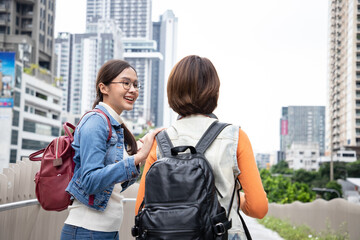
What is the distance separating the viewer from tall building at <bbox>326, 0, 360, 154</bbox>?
279 ft

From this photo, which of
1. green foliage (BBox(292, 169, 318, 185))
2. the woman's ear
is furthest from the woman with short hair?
→ green foliage (BBox(292, 169, 318, 185))

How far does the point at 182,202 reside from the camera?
1750mm

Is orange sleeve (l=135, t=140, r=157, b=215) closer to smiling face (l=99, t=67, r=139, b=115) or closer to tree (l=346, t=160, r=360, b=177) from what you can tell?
smiling face (l=99, t=67, r=139, b=115)

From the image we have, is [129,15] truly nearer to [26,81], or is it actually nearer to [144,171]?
[26,81]

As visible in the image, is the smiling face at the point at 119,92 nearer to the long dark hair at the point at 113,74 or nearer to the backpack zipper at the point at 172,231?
the long dark hair at the point at 113,74

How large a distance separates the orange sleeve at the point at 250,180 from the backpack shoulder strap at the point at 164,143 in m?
0.28

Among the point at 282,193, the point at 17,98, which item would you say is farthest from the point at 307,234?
the point at 17,98

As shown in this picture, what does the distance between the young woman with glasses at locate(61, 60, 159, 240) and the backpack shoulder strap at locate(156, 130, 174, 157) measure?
1.9 inches

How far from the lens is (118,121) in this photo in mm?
2387

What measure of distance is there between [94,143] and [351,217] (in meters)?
8.38

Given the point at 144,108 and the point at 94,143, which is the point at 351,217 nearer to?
the point at 94,143

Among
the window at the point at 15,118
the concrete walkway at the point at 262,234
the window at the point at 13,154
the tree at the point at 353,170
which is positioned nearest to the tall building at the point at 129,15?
the tree at the point at 353,170

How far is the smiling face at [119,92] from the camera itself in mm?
2438

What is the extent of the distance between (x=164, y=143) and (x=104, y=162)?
418 millimetres
